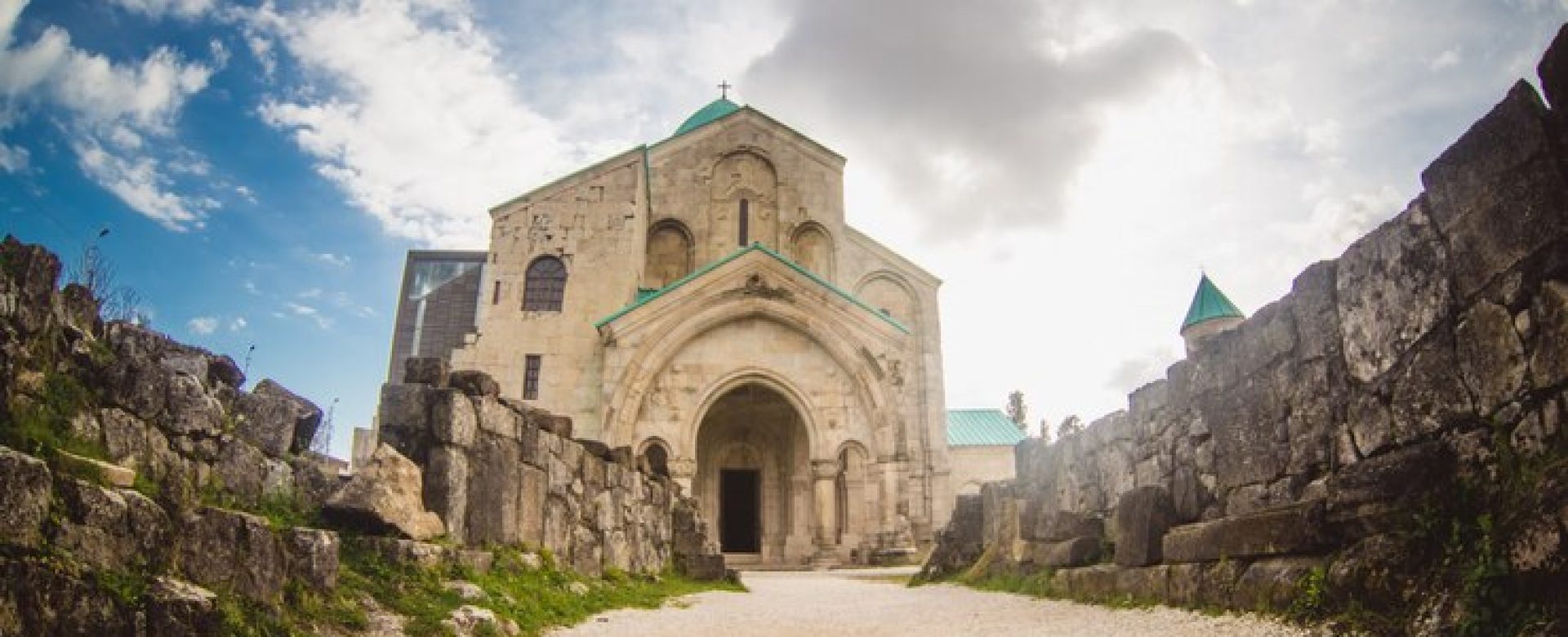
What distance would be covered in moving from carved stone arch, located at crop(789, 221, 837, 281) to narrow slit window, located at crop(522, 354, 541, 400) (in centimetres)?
745

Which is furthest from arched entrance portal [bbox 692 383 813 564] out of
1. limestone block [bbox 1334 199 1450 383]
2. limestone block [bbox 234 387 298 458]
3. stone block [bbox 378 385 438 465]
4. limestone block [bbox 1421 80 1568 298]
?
limestone block [bbox 1421 80 1568 298]

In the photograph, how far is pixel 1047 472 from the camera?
10133 millimetres

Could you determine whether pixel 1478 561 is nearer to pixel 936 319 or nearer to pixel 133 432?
pixel 133 432

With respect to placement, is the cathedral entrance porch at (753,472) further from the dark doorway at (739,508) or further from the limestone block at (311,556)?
the limestone block at (311,556)

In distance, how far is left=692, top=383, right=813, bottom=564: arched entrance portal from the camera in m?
22.3

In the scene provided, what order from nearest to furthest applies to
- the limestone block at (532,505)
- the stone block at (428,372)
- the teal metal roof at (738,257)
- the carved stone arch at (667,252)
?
1. the stone block at (428,372)
2. the limestone block at (532,505)
3. the teal metal roof at (738,257)
4. the carved stone arch at (667,252)

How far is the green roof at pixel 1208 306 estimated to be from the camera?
2173 cm

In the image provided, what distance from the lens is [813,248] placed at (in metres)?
25.1

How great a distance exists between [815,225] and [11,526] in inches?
898

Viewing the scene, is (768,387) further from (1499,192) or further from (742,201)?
(1499,192)

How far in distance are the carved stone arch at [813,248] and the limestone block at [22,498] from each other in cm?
2217

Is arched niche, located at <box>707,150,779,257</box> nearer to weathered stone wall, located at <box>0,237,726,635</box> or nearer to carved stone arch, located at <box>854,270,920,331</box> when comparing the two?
carved stone arch, located at <box>854,270,920,331</box>

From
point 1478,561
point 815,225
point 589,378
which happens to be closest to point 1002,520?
point 1478,561

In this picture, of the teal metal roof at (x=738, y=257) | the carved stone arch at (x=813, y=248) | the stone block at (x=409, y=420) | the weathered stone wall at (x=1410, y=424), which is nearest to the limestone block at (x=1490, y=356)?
the weathered stone wall at (x=1410, y=424)
